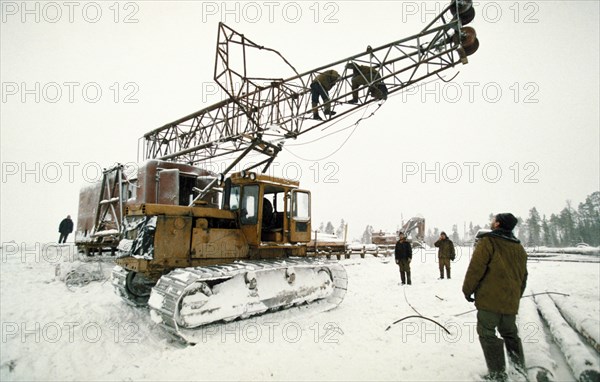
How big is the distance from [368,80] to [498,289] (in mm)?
5783

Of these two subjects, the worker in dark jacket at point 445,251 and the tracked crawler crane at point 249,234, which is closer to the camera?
the tracked crawler crane at point 249,234

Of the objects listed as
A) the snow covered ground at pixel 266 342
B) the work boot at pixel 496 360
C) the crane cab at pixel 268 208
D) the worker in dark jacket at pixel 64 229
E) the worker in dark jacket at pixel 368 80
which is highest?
the worker in dark jacket at pixel 368 80

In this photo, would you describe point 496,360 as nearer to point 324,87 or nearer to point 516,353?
point 516,353

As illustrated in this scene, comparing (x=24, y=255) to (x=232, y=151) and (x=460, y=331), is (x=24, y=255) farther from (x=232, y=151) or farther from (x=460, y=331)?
(x=460, y=331)

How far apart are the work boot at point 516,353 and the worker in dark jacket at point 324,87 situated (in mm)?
6360

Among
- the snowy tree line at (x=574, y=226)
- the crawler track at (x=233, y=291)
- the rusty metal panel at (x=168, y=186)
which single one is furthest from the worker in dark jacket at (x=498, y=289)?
the snowy tree line at (x=574, y=226)

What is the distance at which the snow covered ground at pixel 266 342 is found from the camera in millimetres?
3670

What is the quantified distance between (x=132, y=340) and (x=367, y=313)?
4.34 m

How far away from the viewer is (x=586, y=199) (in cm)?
4769

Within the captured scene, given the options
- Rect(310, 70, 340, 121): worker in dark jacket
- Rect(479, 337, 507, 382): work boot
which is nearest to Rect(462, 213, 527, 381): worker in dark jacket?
Rect(479, 337, 507, 382): work boot

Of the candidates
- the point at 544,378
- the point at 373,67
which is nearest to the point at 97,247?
the point at 373,67

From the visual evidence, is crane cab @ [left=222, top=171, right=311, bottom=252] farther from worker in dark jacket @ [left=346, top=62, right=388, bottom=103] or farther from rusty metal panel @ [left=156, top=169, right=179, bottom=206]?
rusty metal panel @ [left=156, top=169, right=179, bottom=206]

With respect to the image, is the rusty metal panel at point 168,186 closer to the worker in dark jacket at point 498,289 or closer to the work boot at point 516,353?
the worker in dark jacket at point 498,289

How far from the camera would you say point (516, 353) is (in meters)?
3.21
